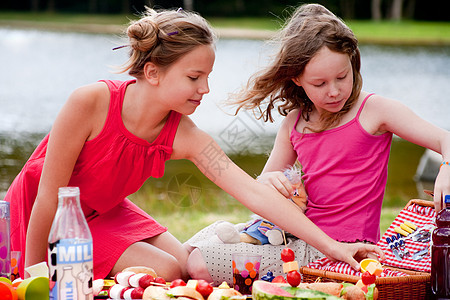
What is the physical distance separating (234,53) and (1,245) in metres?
17.0

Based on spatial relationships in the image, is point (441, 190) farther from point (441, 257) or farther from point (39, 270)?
point (39, 270)

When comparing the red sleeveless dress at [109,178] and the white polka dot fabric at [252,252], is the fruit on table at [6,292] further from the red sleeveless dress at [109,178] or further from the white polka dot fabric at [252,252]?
the white polka dot fabric at [252,252]

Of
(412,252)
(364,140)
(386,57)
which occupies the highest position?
(364,140)

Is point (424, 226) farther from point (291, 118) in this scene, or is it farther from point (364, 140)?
point (291, 118)

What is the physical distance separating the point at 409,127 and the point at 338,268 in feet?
2.24

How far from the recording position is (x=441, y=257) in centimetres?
233

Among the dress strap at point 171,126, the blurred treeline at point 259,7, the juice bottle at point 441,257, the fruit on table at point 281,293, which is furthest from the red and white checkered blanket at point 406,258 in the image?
the blurred treeline at point 259,7

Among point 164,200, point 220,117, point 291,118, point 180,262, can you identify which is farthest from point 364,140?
point 220,117

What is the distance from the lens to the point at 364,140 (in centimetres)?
284

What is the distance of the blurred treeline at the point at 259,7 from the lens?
2677cm

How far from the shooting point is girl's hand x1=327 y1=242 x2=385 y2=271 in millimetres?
2452

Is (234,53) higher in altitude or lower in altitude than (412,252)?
lower

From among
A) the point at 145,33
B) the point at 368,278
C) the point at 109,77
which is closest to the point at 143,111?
the point at 145,33

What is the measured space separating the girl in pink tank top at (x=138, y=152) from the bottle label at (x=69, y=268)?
0.77 metres
